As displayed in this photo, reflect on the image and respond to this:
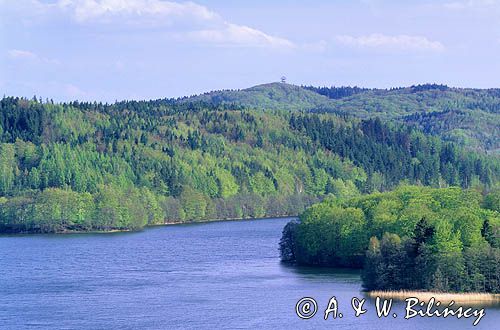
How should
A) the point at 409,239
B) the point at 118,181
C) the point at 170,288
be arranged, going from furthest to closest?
the point at 118,181 < the point at 170,288 < the point at 409,239

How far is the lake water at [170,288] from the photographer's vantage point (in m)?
66.2

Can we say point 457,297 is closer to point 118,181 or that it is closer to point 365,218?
point 365,218

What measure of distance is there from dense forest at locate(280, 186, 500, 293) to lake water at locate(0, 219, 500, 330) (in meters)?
2.69

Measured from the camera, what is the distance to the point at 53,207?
141 meters

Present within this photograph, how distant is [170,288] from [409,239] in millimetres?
16343

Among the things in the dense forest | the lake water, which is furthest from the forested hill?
the dense forest

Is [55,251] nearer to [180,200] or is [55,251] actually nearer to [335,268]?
[335,268]

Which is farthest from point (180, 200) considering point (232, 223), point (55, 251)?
point (55, 251)

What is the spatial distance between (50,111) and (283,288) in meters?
126

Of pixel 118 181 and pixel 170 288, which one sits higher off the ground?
pixel 118 181

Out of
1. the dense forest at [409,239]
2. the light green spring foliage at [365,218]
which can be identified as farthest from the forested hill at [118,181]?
the light green spring foliage at [365,218]

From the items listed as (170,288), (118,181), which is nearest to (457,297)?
(170,288)

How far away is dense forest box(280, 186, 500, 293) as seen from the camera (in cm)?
7069

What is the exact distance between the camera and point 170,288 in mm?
80750
